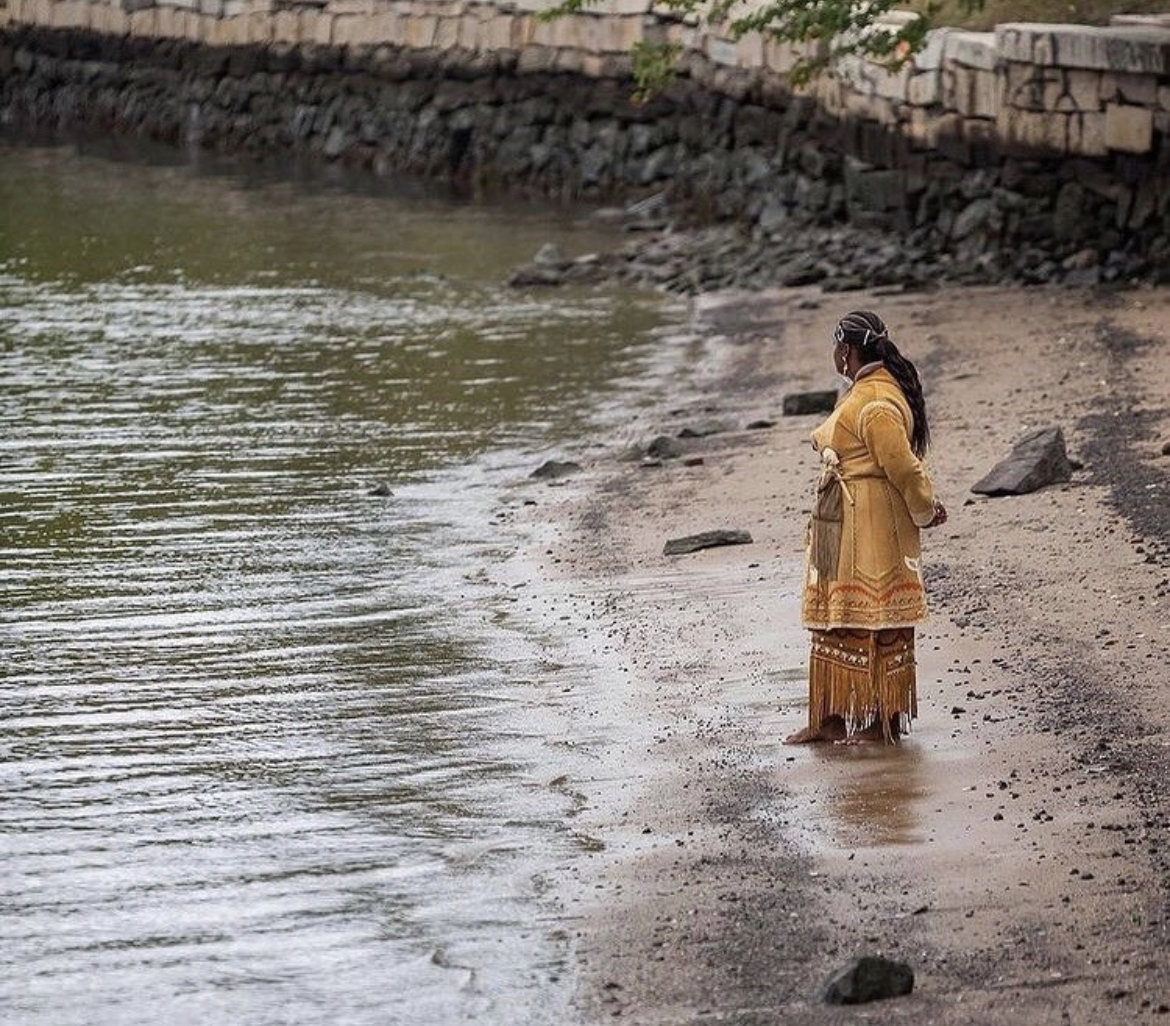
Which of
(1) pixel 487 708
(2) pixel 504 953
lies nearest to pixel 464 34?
(1) pixel 487 708

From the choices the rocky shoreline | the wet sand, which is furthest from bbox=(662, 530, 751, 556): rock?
the rocky shoreline

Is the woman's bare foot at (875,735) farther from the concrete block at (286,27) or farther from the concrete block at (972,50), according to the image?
the concrete block at (286,27)

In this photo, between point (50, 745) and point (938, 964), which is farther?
point (50, 745)

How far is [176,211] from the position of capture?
1080 inches

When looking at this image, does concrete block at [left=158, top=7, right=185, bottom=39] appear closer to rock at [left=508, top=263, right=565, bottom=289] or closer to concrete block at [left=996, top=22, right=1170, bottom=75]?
rock at [left=508, top=263, right=565, bottom=289]

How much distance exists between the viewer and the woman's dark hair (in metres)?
8.00

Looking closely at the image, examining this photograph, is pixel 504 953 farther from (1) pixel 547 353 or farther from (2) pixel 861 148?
(2) pixel 861 148

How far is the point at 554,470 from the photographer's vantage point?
13.5 metres

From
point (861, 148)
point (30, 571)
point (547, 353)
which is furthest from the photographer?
point (861, 148)

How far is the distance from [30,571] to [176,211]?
16.7 metres

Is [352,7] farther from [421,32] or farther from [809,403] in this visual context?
[809,403]

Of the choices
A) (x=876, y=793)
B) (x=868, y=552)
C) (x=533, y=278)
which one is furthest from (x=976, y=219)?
(x=876, y=793)

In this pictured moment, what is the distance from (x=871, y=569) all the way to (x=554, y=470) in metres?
5.56

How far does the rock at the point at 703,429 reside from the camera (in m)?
14.2
